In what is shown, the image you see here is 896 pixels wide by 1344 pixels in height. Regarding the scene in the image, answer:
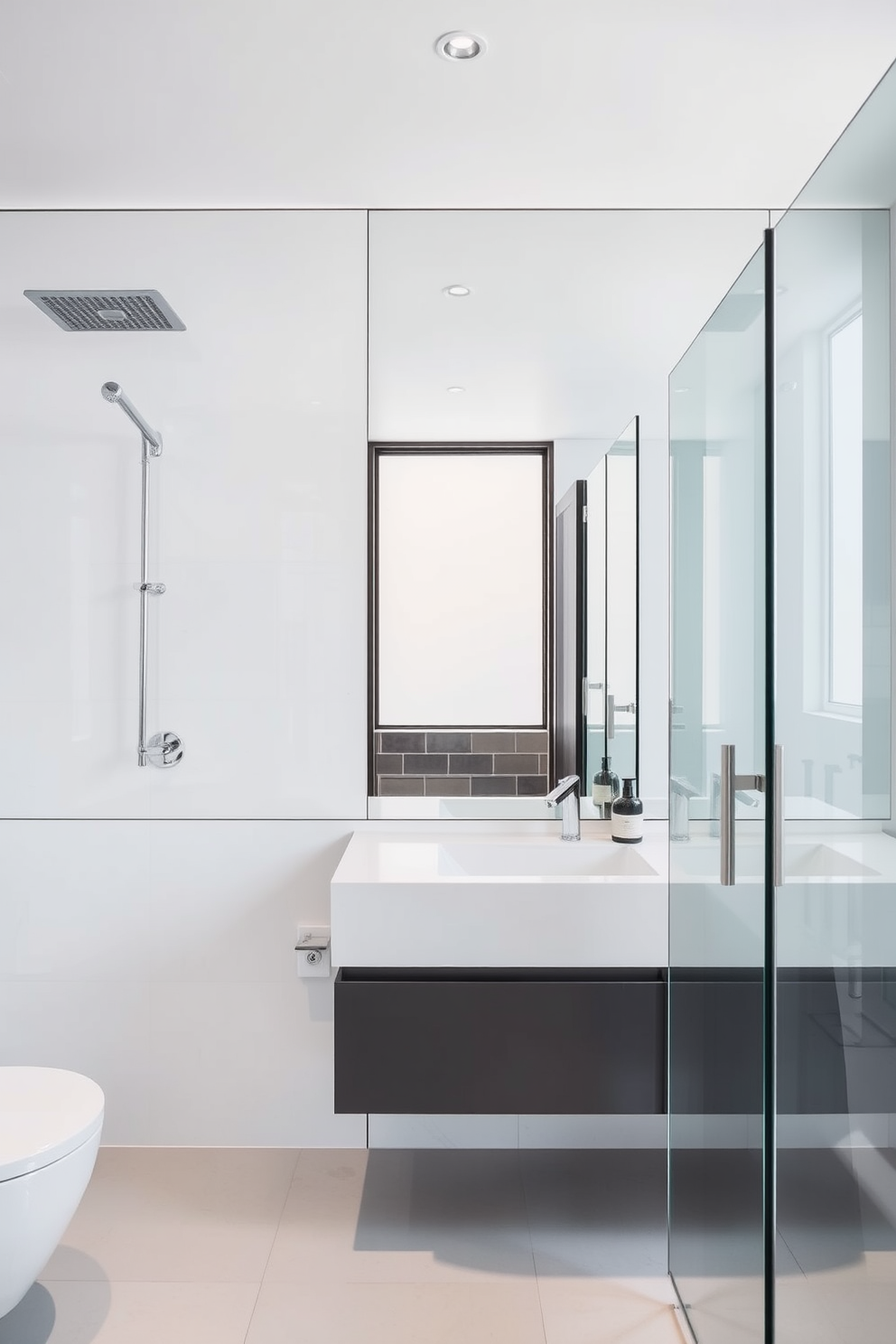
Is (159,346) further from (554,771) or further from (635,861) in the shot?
(635,861)

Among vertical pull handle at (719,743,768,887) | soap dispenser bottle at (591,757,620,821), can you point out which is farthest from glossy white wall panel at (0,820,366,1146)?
vertical pull handle at (719,743,768,887)

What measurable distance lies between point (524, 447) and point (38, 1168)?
5.89 feet

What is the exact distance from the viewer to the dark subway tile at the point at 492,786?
2.27m

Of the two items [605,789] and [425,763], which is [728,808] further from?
[425,763]

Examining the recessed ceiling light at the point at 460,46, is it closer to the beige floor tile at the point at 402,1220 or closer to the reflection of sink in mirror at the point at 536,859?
the reflection of sink in mirror at the point at 536,859

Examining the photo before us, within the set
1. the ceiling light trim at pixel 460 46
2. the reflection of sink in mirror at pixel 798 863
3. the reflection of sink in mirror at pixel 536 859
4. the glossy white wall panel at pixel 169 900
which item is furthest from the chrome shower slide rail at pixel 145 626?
the reflection of sink in mirror at pixel 798 863

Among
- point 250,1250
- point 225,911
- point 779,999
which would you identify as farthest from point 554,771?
point 250,1250

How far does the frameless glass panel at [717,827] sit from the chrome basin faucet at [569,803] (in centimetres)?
46

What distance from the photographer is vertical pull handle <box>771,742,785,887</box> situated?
1.21 m

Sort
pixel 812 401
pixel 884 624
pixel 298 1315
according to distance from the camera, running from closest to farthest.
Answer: pixel 884 624 < pixel 812 401 < pixel 298 1315

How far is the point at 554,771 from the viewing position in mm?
2266

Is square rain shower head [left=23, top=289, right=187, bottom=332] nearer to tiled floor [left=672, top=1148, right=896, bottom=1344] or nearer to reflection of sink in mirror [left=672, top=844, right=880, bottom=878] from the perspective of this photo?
reflection of sink in mirror [left=672, top=844, right=880, bottom=878]

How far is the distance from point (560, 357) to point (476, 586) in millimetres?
608

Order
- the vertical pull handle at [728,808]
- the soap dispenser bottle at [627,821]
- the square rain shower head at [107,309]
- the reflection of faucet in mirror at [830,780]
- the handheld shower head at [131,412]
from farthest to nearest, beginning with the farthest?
the soap dispenser bottle at [627,821]
the handheld shower head at [131,412]
the square rain shower head at [107,309]
the vertical pull handle at [728,808]
the reflection of faucet in mirror at [830,780]
